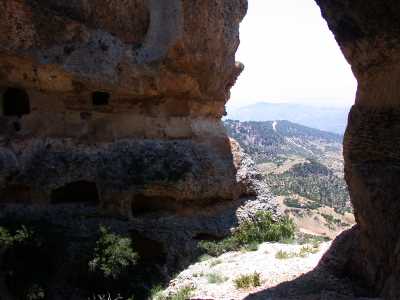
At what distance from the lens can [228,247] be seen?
1448 cm

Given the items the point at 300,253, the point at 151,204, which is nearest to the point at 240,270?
the point at 300,253

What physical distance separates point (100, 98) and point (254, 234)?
6.55 m

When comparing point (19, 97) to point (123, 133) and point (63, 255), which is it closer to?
point (123, 133)

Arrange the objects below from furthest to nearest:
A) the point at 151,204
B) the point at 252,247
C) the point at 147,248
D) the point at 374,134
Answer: the point at 151,204 < the point at 147,248 < the point at 252,247 < the point at 374,134

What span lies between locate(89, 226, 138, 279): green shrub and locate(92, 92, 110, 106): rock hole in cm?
452

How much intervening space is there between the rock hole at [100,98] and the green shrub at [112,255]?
4516 millimetres

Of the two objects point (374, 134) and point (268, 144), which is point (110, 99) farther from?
point (268, 144)

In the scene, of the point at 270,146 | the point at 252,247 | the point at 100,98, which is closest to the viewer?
the point at 252,247

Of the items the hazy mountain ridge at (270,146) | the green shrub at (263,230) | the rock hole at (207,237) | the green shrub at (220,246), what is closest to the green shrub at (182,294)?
the green shrub at (220,246)

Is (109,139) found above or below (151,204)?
above

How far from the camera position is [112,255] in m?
13.1

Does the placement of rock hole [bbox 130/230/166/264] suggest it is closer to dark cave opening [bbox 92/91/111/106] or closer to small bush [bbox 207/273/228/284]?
small bush [bbox 207/273/228/284]

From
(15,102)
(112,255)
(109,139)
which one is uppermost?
(15,102)

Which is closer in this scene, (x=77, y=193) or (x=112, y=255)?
(x=112, y=255)
